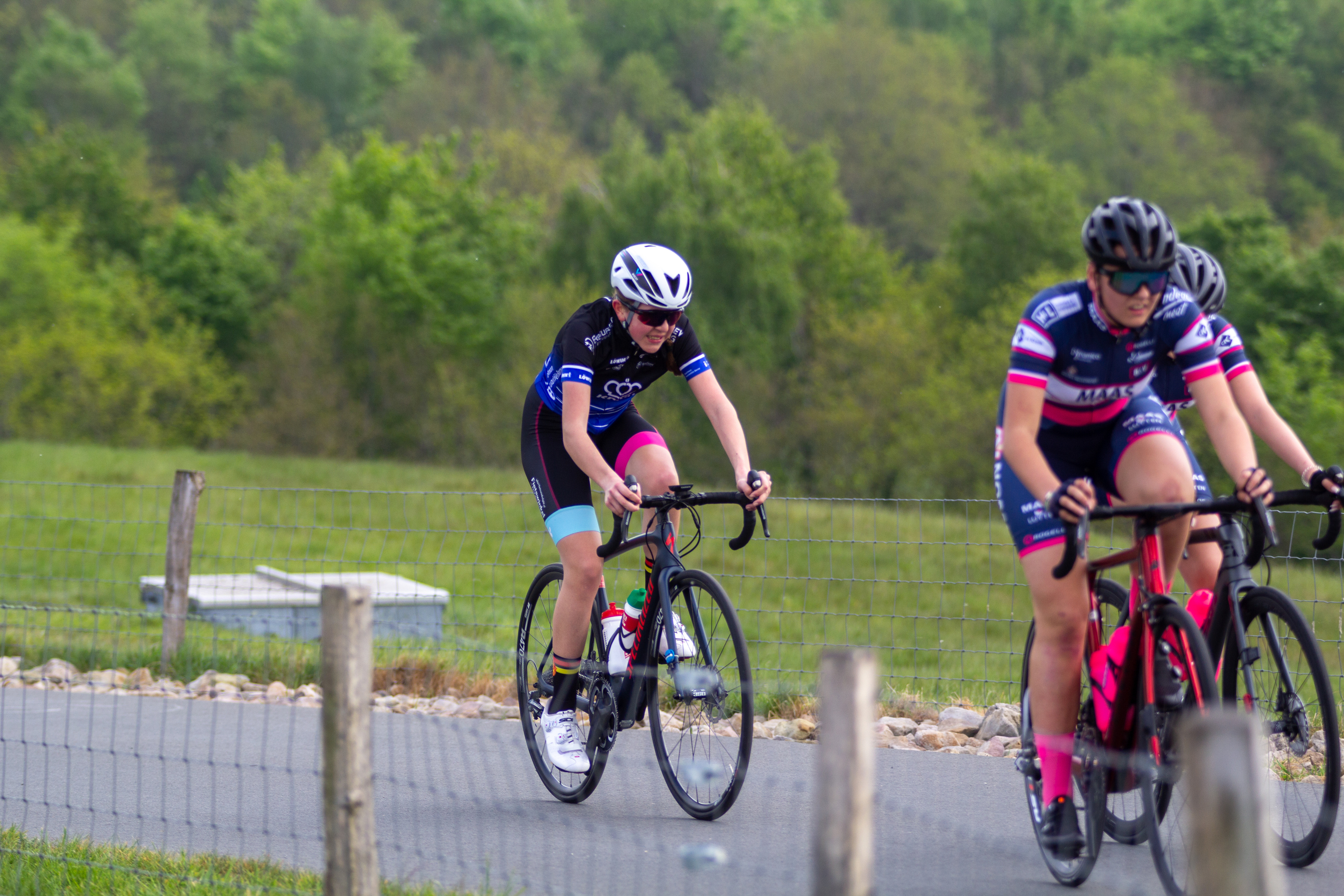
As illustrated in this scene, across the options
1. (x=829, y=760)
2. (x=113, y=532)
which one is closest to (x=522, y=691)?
(x=829, y=760)

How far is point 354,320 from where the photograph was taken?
56688mm

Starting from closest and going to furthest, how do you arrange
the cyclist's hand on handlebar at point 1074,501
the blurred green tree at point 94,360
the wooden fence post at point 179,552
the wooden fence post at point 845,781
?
1. the wooden fence post at point 845,781
2. the cyclist's hand on handlebar at point 1074,501
3. the wooden fence post at point 179,552
4. the blurred green tree at point 94,360

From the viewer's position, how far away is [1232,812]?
7.00ft

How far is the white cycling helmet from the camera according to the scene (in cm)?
535

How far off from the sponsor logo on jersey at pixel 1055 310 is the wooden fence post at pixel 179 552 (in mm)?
7136

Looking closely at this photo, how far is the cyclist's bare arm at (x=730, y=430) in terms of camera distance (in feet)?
17.1

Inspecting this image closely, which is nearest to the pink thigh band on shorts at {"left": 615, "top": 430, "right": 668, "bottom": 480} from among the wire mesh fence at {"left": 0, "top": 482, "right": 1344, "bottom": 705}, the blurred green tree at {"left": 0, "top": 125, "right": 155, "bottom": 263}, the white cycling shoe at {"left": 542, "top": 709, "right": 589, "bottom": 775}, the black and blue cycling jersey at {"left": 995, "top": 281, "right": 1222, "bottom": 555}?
the wire mesh fence at {"left": 0, "top": 482, "right": 1344, "bottom": 705}

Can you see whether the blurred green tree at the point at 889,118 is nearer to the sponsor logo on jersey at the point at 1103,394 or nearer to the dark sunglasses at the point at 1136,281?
the sponsor logo on jersey at the point at 1103,394

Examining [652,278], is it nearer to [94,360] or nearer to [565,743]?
[565,743]

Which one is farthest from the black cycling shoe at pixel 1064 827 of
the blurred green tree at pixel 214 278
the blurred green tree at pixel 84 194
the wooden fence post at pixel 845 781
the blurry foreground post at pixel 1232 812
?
the blurred green tree at pixel 84 194

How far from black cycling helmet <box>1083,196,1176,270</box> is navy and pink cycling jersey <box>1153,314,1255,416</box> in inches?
18.8

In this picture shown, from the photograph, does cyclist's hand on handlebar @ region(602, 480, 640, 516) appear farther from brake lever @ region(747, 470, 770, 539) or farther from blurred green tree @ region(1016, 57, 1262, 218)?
blurred green tree @ region(1016, 57, 1262, 218)

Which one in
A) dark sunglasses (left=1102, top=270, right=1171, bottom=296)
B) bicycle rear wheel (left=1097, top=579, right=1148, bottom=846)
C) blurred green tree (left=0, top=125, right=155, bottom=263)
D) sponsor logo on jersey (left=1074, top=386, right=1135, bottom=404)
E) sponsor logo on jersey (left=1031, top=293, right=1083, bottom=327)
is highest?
blurred green tree (left=0, top=125, right=155, bottom=263)

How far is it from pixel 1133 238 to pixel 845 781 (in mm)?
2191
